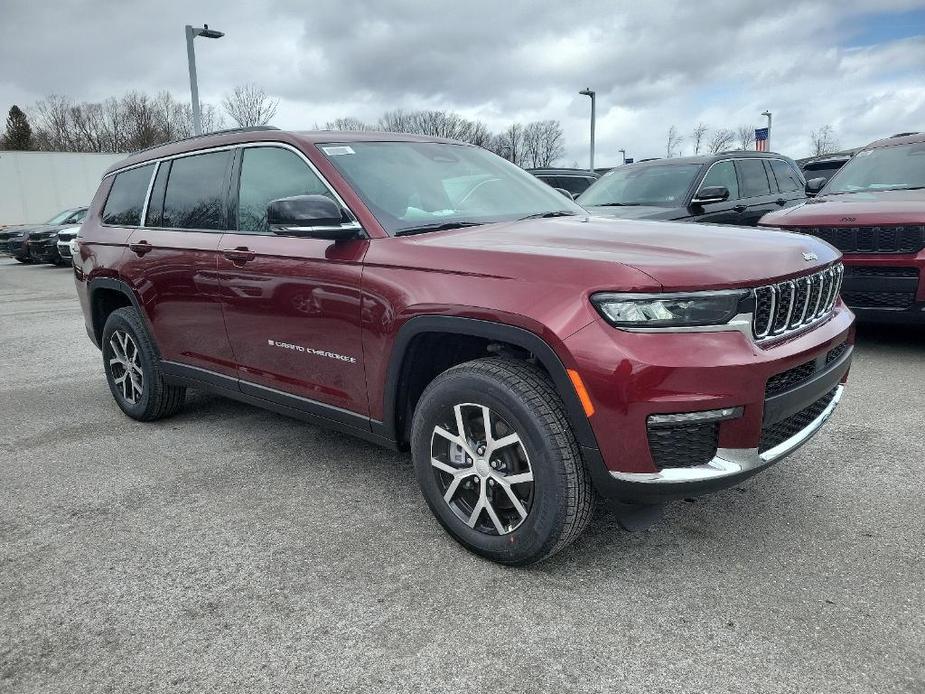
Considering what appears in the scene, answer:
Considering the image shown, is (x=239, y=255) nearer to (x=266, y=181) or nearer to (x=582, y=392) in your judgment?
(x=266, y=181)

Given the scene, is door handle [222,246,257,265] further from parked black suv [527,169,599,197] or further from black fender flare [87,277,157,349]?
parked black suv [527,169,599,197]

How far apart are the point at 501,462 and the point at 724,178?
662cm

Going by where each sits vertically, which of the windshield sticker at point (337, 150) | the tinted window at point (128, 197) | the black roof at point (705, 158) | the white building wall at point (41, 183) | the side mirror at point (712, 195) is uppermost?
the white building wall at point (41, 183)

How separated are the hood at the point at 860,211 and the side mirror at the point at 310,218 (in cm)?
443

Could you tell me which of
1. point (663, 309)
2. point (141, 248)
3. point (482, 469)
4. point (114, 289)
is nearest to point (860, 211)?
point (663, 309)

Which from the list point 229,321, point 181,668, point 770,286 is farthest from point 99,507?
point 770,286

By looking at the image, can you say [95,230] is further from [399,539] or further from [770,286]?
[770,286]

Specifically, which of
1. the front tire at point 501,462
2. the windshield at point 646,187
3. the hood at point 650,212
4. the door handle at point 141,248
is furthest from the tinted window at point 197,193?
the windshield at point 646,187

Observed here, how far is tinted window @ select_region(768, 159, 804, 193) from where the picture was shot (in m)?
9.31

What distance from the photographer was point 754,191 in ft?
28.6

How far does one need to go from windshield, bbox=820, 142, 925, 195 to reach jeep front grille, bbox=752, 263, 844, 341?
14.2 ft

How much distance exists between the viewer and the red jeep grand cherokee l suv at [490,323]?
2402 millimetres

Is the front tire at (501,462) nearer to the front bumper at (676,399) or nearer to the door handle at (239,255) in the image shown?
the front bumper at (676,399)

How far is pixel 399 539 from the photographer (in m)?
3.06
